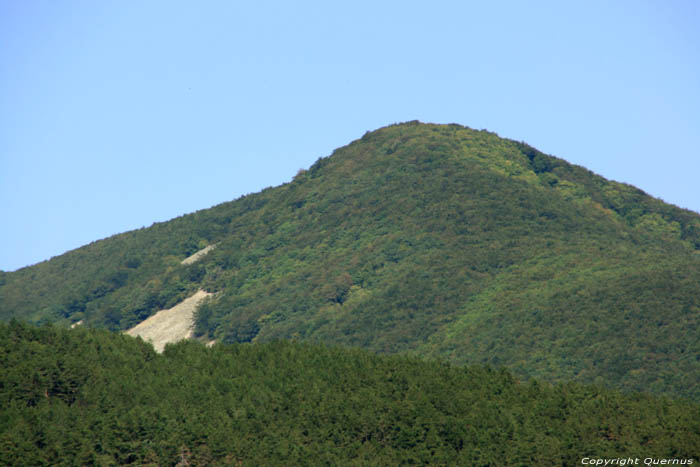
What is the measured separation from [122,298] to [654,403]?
411 feet

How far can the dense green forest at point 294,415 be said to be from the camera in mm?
58469

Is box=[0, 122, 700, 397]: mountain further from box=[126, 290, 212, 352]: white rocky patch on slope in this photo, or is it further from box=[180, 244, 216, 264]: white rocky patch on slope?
box=[126, 290, 212, 352]: white rocky patch on slope

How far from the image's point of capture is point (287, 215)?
19025 centimetres

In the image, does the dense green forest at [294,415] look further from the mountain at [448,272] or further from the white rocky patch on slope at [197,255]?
the white rocky patch on slope at [197,255]

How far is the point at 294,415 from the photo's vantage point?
64.5 metres

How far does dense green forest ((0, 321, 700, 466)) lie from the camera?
58.5 meters

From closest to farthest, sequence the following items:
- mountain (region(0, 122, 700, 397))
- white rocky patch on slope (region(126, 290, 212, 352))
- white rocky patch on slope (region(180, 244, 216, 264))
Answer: mountain (region(0, 122, 700, 397))
white rocky patch on slope (region(126, 290, 212, 352))
white rocky patch on slope (region(180, 244, 216, 264))

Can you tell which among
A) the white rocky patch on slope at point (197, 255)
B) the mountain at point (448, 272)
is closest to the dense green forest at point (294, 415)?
the mountain at point (448, 272)

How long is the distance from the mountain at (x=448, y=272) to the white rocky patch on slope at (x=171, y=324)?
6.96ft

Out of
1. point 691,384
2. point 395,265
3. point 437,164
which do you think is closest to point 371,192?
point 437,164

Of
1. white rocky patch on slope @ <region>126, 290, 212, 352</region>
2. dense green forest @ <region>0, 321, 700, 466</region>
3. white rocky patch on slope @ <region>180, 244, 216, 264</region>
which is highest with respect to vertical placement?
white rocky patch on slope @ <region>180, 244, 216, 264</region>

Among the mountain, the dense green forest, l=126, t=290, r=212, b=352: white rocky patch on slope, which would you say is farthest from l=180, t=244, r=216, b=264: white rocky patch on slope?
the dense green forest

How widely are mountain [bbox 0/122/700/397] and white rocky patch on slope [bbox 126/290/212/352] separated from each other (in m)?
2.12

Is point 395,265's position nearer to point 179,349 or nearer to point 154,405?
point 179,349
